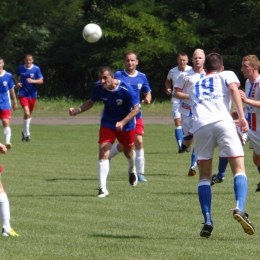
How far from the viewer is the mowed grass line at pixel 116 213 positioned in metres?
7.06

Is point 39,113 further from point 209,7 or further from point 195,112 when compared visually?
point 195,112

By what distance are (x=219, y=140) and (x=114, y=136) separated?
3572 mm

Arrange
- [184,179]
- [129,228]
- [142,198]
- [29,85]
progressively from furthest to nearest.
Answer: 1. [29,85]
2. [184,179]
3. [142,198]
4. [129,228]

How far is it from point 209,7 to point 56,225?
33584 mm

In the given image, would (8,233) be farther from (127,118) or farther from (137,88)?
(137,88)

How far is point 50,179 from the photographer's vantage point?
1316 cm

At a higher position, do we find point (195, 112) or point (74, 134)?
point (195, 112)

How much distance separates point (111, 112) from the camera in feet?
36.8

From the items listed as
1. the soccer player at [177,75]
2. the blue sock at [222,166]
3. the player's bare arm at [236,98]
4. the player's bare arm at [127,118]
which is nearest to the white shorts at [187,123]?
the soccer player at [177,75]

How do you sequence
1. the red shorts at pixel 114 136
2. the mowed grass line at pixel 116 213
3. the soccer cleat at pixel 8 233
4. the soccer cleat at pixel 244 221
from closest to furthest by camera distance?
the mowed grass line at pixel 116 213 → the soccer cleat at pixel 244 221 → the soccer cleat at pixel 8 233 → the red shorts at pixel 114 136

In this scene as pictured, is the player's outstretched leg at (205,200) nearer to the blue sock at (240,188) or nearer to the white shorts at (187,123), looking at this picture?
the blue sock at (240,188)

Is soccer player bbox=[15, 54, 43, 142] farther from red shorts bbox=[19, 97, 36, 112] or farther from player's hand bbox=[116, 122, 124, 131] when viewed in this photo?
player's hand bbox=[116, 122, 124, 131]

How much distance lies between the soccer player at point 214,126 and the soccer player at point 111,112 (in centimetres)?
276

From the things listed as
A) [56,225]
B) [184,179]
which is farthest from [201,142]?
[184,179]
